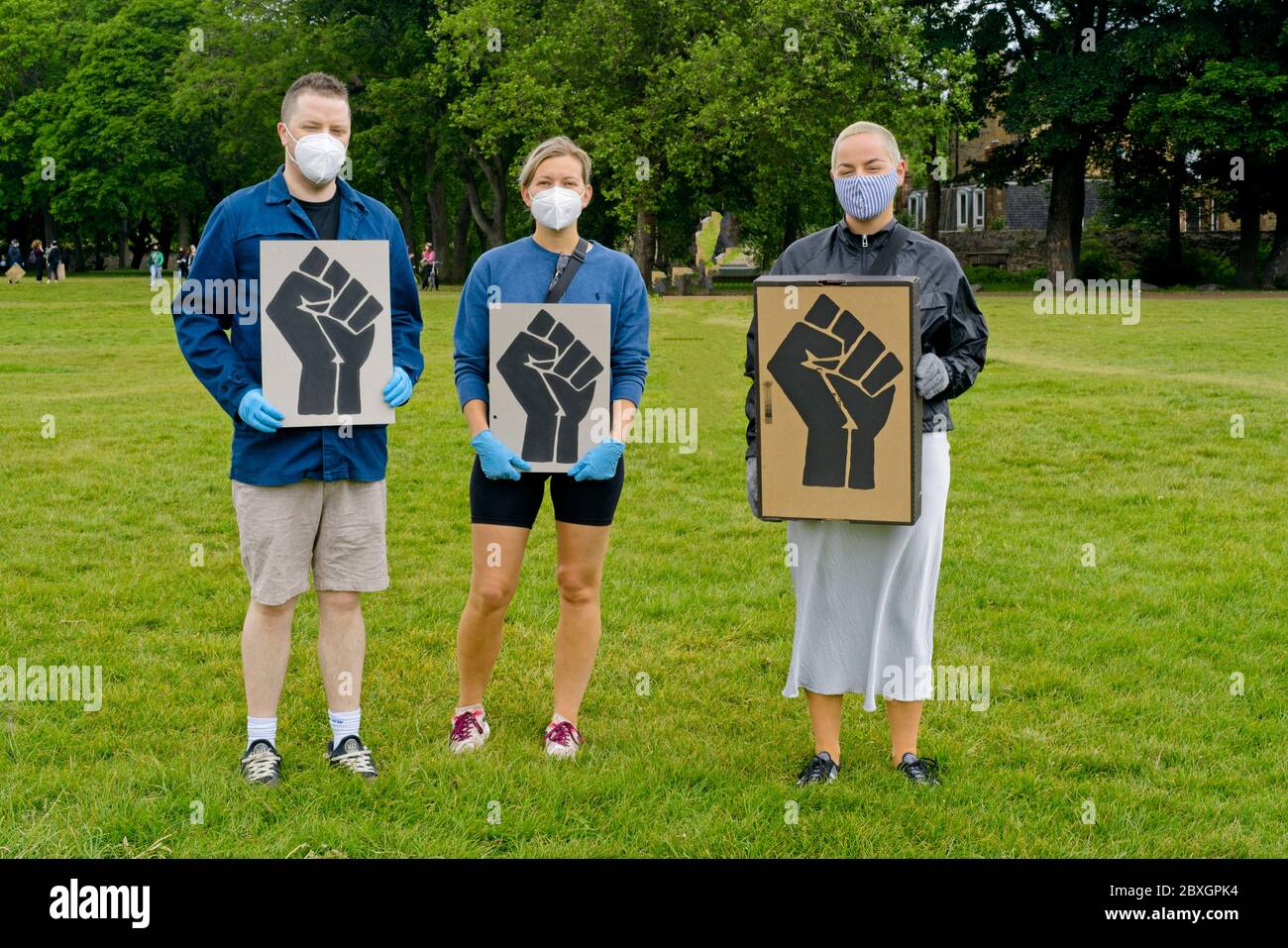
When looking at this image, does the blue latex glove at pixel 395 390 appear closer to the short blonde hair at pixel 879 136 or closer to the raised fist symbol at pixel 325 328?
the raised fist symbol at pixel 325 328

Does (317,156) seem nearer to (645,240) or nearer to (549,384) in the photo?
(549,384)

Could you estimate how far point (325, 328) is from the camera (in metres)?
4.79

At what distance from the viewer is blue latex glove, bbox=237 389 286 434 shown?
463cm

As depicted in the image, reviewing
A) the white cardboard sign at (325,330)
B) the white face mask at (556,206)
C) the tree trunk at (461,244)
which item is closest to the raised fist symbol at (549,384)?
the white face mask at (556,206)

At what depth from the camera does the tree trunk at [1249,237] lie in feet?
147

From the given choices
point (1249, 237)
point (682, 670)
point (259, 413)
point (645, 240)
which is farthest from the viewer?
point (1249, 237)

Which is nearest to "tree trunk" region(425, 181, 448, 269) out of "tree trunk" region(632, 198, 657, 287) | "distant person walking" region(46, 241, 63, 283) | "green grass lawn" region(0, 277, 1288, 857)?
"distant person walking" region(46, 241, 63, 283)

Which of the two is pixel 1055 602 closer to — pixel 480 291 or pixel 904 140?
pixel 480 291

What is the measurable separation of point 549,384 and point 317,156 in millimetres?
1218

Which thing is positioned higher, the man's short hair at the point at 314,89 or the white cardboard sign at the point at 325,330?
the man's short hair at the point at 314,89

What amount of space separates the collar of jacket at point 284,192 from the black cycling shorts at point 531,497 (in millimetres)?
1113

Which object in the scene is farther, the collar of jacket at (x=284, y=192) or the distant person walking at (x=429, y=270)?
the distant person walking at (x=429, y=270)

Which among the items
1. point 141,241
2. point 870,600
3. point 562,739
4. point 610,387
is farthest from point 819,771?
point 141,241

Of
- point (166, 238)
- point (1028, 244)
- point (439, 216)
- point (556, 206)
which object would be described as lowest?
point (556, 206)
